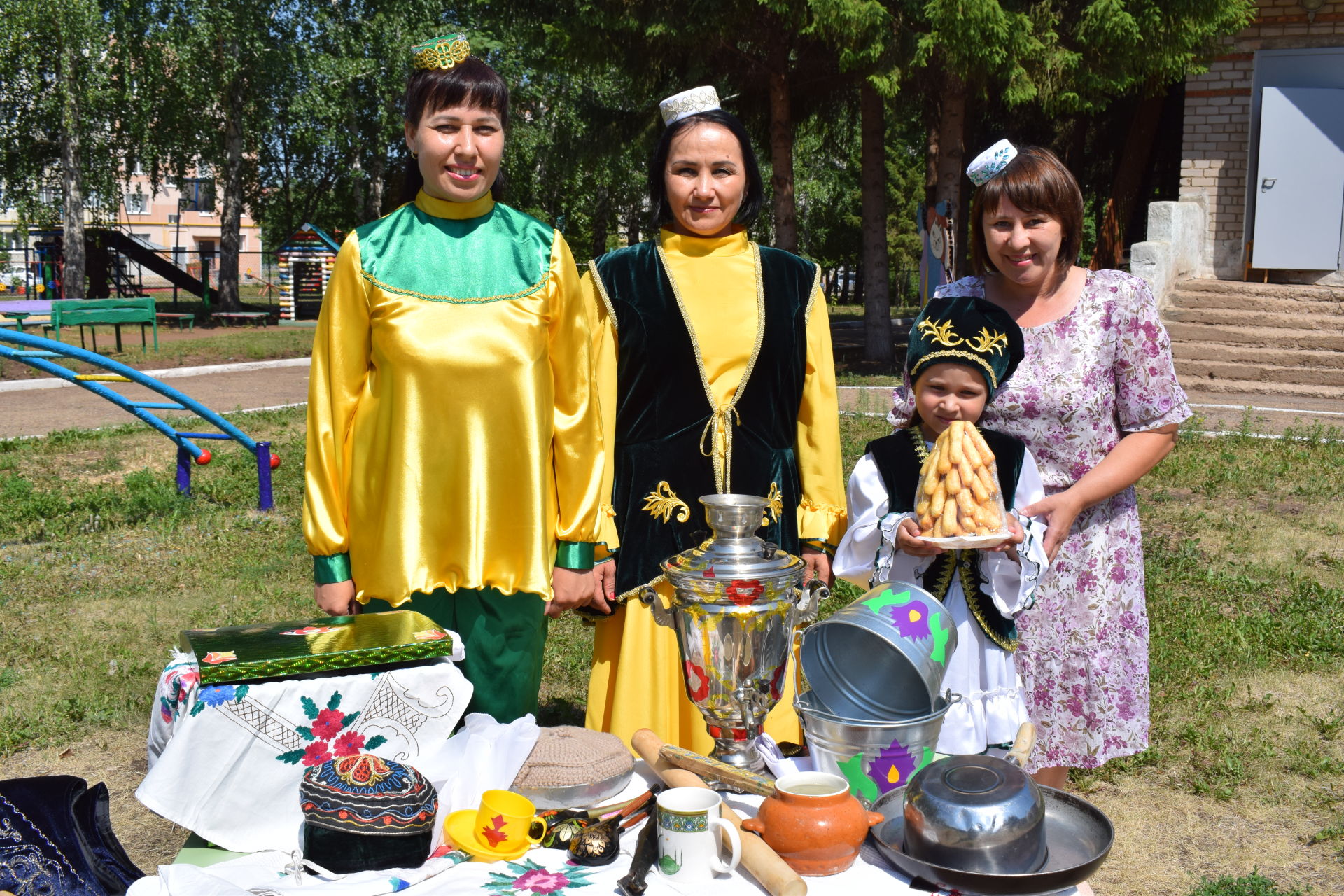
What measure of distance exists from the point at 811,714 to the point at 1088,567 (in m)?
1.06

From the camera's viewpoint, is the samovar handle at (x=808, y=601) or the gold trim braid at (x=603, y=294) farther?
the gold trim braid at (x=603, y=294)

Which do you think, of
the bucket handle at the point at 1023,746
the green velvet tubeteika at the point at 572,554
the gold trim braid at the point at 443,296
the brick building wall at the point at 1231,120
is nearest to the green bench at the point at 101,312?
the brick building wall at the point at 1231,120

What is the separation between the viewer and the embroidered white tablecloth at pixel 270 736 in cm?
208

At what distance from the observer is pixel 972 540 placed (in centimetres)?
239

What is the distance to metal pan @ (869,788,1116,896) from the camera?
1.85 metres

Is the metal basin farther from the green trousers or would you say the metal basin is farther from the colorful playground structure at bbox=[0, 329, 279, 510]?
the colorful playground structure at bbox=[0, 329, 279, 510]

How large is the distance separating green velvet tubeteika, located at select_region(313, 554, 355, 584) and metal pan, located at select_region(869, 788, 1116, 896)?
1308 mm

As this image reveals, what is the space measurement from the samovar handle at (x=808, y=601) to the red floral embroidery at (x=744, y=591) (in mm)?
135

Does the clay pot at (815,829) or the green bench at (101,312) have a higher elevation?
the green bench at (101,312)

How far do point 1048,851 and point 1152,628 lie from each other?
396 centimetres

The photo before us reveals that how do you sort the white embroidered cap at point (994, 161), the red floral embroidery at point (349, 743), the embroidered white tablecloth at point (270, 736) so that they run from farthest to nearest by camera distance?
the white embroidered cap at point (994, 161), the red floral embroidery at point (349, 743), the embroidered white tablecloth at point (270, 736)

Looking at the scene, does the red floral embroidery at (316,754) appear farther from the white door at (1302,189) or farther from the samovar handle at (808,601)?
the white door at (1302,189)

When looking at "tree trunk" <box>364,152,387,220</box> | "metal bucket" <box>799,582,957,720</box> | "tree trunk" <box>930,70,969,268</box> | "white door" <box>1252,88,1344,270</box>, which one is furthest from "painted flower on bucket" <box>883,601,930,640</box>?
"tree trunk" <box>364,152,387,220</box>

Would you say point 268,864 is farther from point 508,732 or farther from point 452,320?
point 452,320
